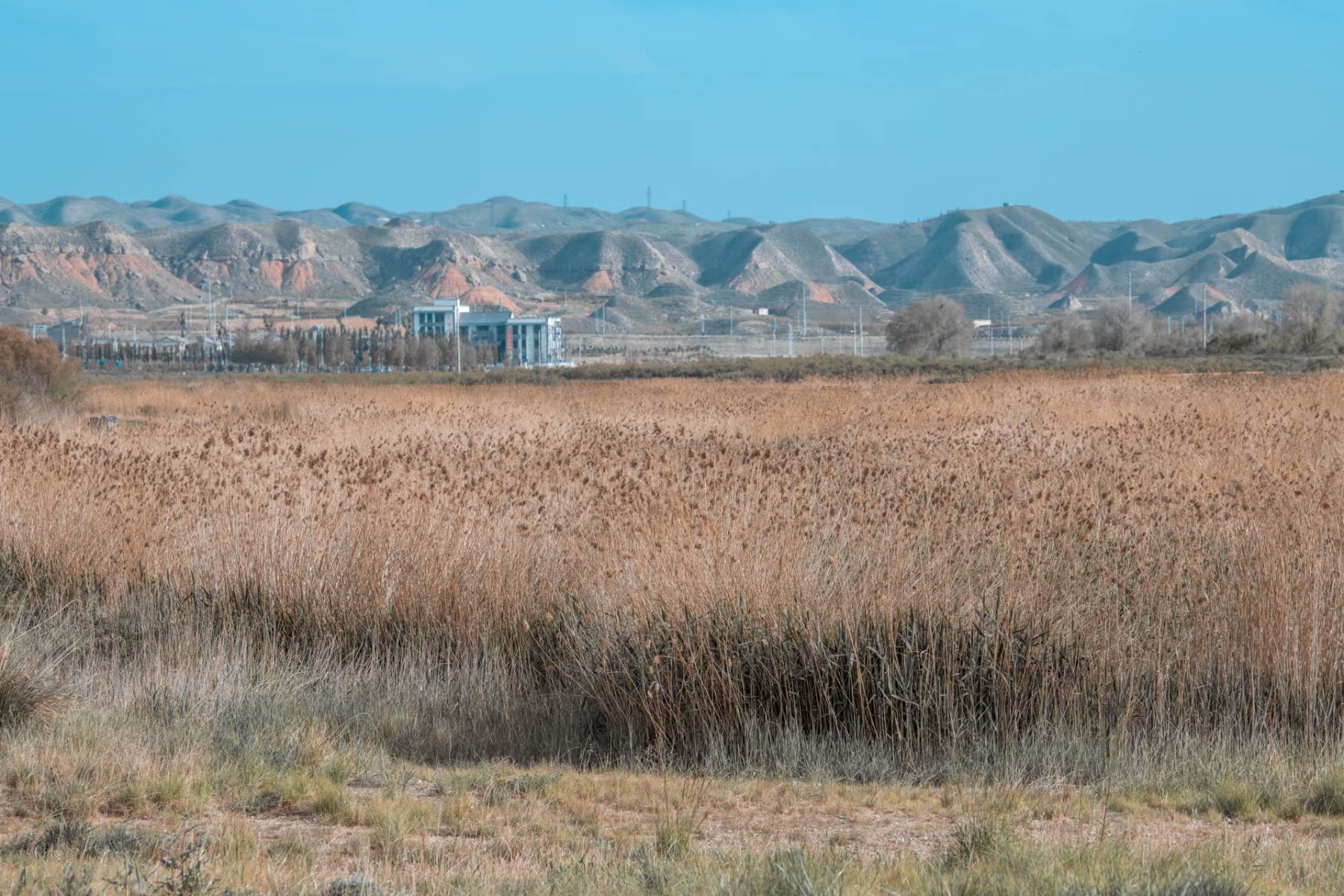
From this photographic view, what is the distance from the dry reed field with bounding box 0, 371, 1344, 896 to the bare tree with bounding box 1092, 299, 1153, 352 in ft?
269

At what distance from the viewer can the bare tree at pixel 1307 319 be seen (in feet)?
237

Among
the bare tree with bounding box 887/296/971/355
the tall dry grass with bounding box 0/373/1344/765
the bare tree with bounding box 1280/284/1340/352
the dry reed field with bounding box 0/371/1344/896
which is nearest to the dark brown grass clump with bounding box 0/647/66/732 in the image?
the dry reed field with bounding box 0/371/1344/896

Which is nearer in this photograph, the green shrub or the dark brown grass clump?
the green shrub

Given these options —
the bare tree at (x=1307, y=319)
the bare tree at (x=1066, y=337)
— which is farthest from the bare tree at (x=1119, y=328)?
the bare tree at (x=1307, y=319)

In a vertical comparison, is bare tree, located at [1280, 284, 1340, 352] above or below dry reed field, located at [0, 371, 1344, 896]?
above

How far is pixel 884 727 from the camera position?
7.25 metres

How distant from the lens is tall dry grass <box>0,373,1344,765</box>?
24.2ft

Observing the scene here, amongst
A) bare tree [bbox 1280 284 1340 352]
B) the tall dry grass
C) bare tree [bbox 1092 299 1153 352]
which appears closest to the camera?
the tall dry grass

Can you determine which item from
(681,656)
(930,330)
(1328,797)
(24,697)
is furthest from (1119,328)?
(24,697)

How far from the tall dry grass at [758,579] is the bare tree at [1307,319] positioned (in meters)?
63.6

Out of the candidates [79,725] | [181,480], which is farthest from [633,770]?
[181,480]

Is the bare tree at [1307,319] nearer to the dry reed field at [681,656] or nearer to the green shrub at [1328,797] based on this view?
the dry reed field at [681,656]

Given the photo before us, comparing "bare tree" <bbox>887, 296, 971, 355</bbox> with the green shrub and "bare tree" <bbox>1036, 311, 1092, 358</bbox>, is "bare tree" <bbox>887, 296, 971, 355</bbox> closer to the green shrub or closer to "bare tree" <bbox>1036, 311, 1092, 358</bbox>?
"bare tree" <bbox>1036, 311, 1092, 358</bbox>

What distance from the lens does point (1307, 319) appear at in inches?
3019
